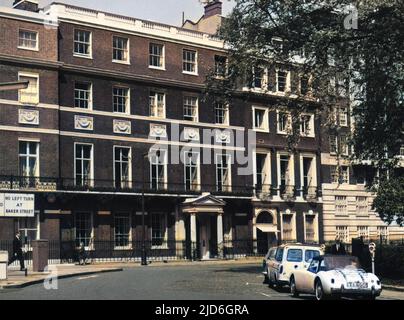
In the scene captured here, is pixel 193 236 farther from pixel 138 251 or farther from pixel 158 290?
pixel 158 290

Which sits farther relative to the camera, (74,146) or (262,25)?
(74,146)

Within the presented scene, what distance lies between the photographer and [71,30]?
4884 centimetres

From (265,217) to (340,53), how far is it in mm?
28937

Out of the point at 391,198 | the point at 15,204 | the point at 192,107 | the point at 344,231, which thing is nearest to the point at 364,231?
the point at 344,231

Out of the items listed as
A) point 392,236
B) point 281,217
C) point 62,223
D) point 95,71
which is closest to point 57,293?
point 62,223

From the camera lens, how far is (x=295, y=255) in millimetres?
26344

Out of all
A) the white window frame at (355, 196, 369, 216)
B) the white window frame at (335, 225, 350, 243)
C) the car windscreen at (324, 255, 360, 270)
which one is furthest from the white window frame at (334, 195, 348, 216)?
the car windscreen at (324, 255, 360, 270)

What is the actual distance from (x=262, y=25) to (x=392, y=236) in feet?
131

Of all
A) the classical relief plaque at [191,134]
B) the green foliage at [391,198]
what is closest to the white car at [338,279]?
the green foliage at [391,198]

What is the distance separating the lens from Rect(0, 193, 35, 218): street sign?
25.5 metres

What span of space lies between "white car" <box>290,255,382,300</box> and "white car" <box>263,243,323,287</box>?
7.67 ft

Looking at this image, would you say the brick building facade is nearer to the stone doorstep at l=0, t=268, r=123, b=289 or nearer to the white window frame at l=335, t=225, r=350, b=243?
the white window frame at l=335, t=225, r=350, b=243

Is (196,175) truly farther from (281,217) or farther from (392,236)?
(392,236)

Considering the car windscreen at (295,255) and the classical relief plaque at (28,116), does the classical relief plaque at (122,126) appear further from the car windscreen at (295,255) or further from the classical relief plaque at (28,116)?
the car windscreen at (295,255)
